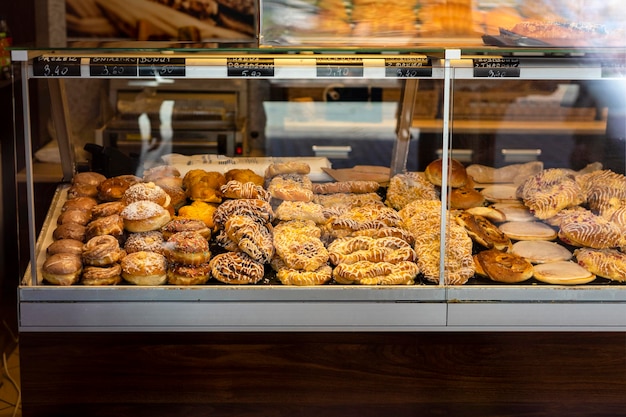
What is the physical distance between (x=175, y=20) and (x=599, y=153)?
3.28m

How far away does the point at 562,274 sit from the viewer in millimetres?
2697

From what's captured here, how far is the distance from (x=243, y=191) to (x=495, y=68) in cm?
104

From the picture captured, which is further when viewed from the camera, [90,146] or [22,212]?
[90,146]

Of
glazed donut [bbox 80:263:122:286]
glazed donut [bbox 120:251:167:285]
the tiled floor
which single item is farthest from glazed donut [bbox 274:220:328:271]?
the tiled floor

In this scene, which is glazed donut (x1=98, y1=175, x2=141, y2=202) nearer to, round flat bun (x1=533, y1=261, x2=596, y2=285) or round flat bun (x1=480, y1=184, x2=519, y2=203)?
round flat bun (x1=480, y1=184, x2=519, y2=203)

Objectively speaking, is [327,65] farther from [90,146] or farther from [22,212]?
[90,146]

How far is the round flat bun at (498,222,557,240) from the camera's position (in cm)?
298

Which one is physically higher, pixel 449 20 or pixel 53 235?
pixel 449 20

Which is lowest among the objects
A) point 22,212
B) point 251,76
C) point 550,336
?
point 550,336

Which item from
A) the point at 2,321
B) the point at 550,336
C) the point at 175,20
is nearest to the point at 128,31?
the point at 175,20

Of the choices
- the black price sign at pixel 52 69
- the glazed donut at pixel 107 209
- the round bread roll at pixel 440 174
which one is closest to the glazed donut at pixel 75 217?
the glazed donut at pixel 107 209

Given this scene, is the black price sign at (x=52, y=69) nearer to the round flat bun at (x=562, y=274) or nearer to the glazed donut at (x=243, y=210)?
the glazed donut at (x=243, y=210)

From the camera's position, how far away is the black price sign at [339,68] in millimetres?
2457

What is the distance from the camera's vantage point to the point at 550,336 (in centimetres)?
265
